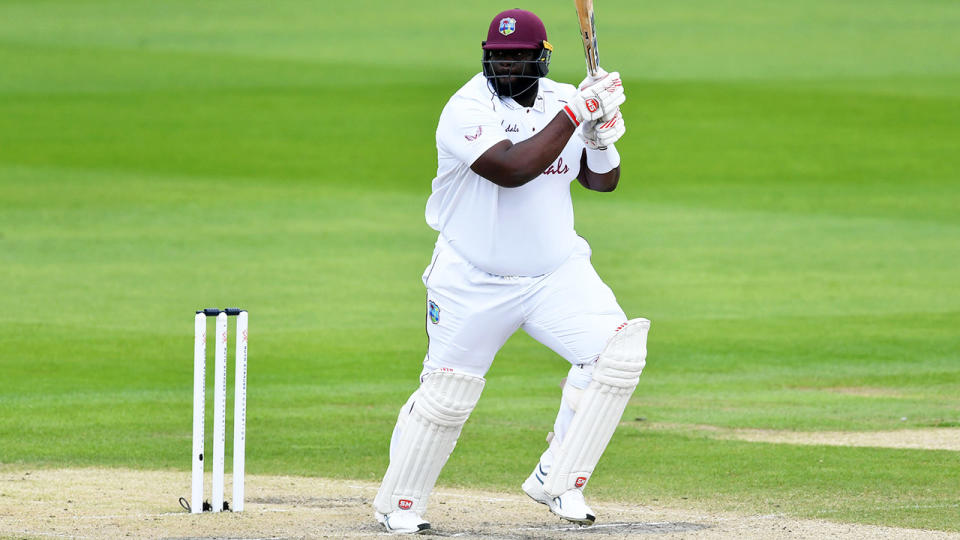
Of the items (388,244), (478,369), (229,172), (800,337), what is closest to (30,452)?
(478,369)

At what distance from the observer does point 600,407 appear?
604cm

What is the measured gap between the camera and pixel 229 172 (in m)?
25.5

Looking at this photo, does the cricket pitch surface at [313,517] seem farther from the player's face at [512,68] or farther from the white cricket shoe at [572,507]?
the player's face at [512,68]

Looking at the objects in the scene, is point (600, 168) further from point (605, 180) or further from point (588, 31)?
point (588, 31)

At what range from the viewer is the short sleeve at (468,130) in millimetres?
5891

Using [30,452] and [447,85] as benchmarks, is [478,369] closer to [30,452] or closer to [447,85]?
[30,452]

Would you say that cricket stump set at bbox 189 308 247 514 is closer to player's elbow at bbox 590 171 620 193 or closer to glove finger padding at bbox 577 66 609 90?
player's elbow at bbox 590 171 620 193

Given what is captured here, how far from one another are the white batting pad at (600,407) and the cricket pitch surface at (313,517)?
9.7 inches

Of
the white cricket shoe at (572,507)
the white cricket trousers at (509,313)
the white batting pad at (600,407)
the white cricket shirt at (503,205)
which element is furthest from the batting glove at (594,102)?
the white cricket shoe at (572,507)

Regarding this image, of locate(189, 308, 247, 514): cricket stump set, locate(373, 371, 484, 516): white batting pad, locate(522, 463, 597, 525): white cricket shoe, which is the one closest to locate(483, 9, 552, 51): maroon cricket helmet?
locate(373, 371, 484, 516): white batting pad

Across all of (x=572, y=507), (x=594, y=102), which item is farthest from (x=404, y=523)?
(x=594, y=102)

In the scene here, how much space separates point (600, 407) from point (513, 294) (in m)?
0.55

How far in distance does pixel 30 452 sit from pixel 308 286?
24.2ft

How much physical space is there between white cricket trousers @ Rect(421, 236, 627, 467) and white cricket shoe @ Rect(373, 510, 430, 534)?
0.58 m
